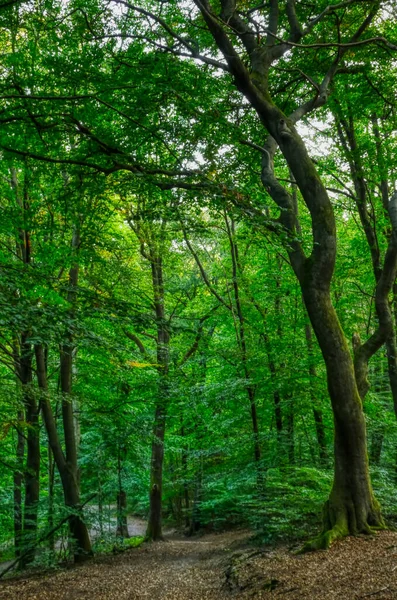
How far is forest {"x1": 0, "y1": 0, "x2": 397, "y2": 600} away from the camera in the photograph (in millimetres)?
6117

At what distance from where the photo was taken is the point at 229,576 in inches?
270

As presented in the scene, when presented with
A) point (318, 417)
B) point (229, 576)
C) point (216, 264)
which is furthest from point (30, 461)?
A: point (216, 264)

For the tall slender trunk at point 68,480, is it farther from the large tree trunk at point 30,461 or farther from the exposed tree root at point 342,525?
the exposed tree root at point 342,525

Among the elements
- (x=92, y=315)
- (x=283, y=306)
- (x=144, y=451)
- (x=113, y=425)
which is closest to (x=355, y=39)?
(x=92, y=315)

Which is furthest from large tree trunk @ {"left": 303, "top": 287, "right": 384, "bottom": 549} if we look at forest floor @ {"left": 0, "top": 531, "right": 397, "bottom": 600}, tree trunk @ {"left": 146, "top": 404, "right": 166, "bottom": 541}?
tree trunk @ {"left": 146, "top": 404, "right": 166, "bottom": 541}

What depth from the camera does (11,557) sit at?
14898 millimetres

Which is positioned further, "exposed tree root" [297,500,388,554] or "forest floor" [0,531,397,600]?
"exposed tree root" [297,500,388,554]

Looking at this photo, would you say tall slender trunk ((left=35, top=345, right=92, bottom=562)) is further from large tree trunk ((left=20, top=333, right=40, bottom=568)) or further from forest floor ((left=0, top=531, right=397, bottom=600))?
forest floor ((left=0, top=531, right=397, bottom=600))

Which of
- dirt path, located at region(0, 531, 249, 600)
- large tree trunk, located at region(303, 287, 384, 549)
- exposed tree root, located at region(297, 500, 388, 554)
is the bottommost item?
dirt path, located at region(0, 531, 249, 600)

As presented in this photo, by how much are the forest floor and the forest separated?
0.07 meters

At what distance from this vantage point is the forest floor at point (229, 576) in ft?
15.1

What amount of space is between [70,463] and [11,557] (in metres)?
6.59

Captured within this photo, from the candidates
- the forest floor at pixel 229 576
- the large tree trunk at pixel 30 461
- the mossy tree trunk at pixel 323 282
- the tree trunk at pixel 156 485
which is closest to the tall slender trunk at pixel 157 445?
the tree trunk at pixel 156 485

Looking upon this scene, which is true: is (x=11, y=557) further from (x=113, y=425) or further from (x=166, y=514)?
(x=166, y=514)
